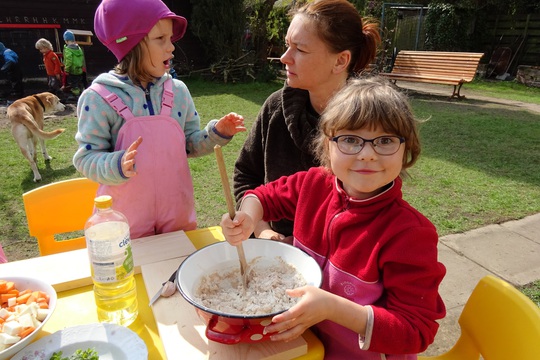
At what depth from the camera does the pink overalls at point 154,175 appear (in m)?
1.65

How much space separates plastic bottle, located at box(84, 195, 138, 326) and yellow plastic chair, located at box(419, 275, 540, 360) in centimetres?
113

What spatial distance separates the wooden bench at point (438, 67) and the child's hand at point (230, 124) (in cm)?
846

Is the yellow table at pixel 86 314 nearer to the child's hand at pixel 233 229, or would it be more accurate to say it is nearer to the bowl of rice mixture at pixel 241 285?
the bowl of rice mixture at pixel 241 285

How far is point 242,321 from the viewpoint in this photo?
0.97 meters

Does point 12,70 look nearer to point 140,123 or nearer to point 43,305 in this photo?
point 140,123

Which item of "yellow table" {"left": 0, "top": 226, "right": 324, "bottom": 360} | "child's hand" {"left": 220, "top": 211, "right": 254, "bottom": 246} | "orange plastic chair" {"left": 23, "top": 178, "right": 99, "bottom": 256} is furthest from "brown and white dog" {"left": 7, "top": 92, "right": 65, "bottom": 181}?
"child's hand" {"left": 220, "top": 211, "right": 254, "bottom": 246}

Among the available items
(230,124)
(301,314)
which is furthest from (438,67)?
(301,314)

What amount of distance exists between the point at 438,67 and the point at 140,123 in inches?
424

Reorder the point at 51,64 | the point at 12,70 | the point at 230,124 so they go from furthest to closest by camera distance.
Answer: the point at 51,64, the point at 12,70, the point at 230,124

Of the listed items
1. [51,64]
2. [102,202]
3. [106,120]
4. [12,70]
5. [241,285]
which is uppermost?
[106,120]

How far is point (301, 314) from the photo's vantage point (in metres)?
0.97

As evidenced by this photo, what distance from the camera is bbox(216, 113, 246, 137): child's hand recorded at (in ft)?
6.03

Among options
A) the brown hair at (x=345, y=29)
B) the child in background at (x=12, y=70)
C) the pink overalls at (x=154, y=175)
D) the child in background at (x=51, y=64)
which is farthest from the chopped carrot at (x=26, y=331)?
the child in background at (x=12, y=70)

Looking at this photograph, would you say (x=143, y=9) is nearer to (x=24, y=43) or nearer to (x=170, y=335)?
(x=170, y=335)
